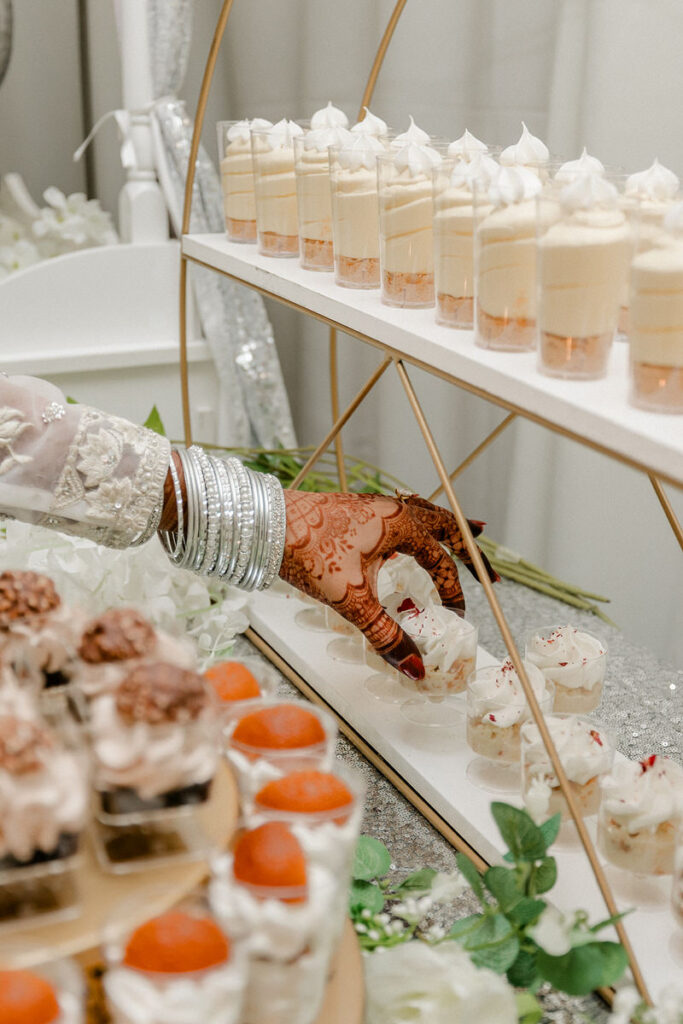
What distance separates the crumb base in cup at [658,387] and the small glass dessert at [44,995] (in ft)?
1.47

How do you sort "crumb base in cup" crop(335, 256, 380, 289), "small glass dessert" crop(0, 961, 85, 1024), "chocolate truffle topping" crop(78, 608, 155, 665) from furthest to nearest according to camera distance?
"crumb base in cup" crop(335, 256, 380, 289) < "chocolate truffle topping" crop(78, 608, 155, 665) < "small glass dessert" crop(0, 961, 85, 1024)

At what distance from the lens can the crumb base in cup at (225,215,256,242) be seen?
48.4 inches

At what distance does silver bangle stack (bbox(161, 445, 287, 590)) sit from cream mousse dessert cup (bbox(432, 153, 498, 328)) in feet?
0.76

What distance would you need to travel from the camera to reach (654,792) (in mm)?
794

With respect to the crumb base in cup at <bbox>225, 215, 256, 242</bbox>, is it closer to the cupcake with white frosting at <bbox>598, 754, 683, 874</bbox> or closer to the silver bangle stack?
the silver bangle stack

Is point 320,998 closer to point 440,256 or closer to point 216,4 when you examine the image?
point 440,256

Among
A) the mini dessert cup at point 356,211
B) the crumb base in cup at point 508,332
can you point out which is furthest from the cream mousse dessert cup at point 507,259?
the mini dessert cup at point 356,211

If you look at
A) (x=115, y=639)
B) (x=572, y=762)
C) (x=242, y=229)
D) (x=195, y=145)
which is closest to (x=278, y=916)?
(x=115, y=639)

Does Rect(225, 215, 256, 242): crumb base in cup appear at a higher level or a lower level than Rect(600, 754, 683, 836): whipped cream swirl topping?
higher

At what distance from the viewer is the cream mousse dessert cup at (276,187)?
1.11m

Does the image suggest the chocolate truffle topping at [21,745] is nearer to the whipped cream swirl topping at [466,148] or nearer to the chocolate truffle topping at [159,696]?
the chocolate truffle topping at [159,696]

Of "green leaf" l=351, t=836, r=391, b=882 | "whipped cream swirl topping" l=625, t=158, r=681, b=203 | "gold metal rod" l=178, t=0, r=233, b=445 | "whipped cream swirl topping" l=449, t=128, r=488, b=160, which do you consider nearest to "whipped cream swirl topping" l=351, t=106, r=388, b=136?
"whipped cream swirl topping" l=449, t=128, r=488, b=160

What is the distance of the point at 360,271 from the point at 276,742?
0.52 metres

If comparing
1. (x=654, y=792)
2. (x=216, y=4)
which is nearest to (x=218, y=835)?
(x=654, y=792)
